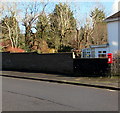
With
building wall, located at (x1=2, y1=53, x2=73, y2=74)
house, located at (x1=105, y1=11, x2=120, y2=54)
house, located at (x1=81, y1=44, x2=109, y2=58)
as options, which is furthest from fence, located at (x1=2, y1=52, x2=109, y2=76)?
Answer: house, located at (x1=81, y1=44, x2=109, y2=58)

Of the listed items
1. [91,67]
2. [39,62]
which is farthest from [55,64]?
[91,67]

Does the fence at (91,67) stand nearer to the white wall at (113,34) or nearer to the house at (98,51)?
the white wall at (113,34)

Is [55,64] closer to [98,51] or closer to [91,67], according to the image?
[91,67]

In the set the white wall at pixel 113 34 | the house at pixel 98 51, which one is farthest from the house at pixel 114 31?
the house at pixel 98 51

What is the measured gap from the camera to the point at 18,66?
20656mm

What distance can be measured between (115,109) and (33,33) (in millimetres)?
34989

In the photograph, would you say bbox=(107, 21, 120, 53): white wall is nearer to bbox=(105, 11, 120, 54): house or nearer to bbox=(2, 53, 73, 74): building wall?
bbox=(105, 11, 120, 54): house

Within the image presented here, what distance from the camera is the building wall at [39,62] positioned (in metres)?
16.5

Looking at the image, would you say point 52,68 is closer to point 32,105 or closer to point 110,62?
point 110,62

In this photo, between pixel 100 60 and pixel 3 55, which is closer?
pixel 100 60

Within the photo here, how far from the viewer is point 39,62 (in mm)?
18578

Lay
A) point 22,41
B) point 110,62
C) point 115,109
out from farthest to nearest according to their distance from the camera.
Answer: point 22,41
point 110,62
point 115,109

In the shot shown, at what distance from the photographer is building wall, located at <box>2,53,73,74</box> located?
16.5 metres

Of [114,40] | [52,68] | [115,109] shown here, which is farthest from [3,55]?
[115,109]
